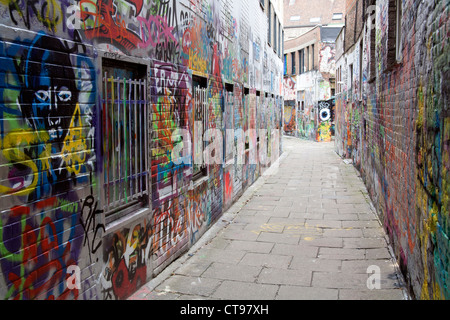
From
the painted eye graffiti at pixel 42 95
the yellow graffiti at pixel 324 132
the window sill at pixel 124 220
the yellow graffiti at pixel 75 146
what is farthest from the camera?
the yellow graffiti at pixel 324 132

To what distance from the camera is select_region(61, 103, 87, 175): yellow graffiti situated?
344 cm

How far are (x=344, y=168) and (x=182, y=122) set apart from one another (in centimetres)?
1074

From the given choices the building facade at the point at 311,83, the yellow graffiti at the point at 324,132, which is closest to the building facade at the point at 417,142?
the yellow graffiti at the point at 324,132

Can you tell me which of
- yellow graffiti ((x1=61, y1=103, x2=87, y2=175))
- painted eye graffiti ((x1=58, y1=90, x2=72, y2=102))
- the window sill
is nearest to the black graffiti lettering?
the window sill

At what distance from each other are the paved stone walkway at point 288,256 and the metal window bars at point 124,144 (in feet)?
3.33

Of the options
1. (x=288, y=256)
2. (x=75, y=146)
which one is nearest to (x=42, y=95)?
(x=75, y=146)

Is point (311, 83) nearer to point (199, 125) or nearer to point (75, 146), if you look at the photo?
point (199, 125)

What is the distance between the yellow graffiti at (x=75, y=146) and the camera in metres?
3.44

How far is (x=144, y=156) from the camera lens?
4.99 m

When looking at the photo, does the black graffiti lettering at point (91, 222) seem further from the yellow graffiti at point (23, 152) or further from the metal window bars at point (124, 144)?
the yellow graffiti at point (23, 152)

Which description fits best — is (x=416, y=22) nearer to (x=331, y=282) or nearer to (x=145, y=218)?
(x=331, y=282)

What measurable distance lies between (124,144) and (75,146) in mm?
1050

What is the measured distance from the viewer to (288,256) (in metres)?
6.03

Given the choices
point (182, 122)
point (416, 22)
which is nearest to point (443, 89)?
point (416, 22)
